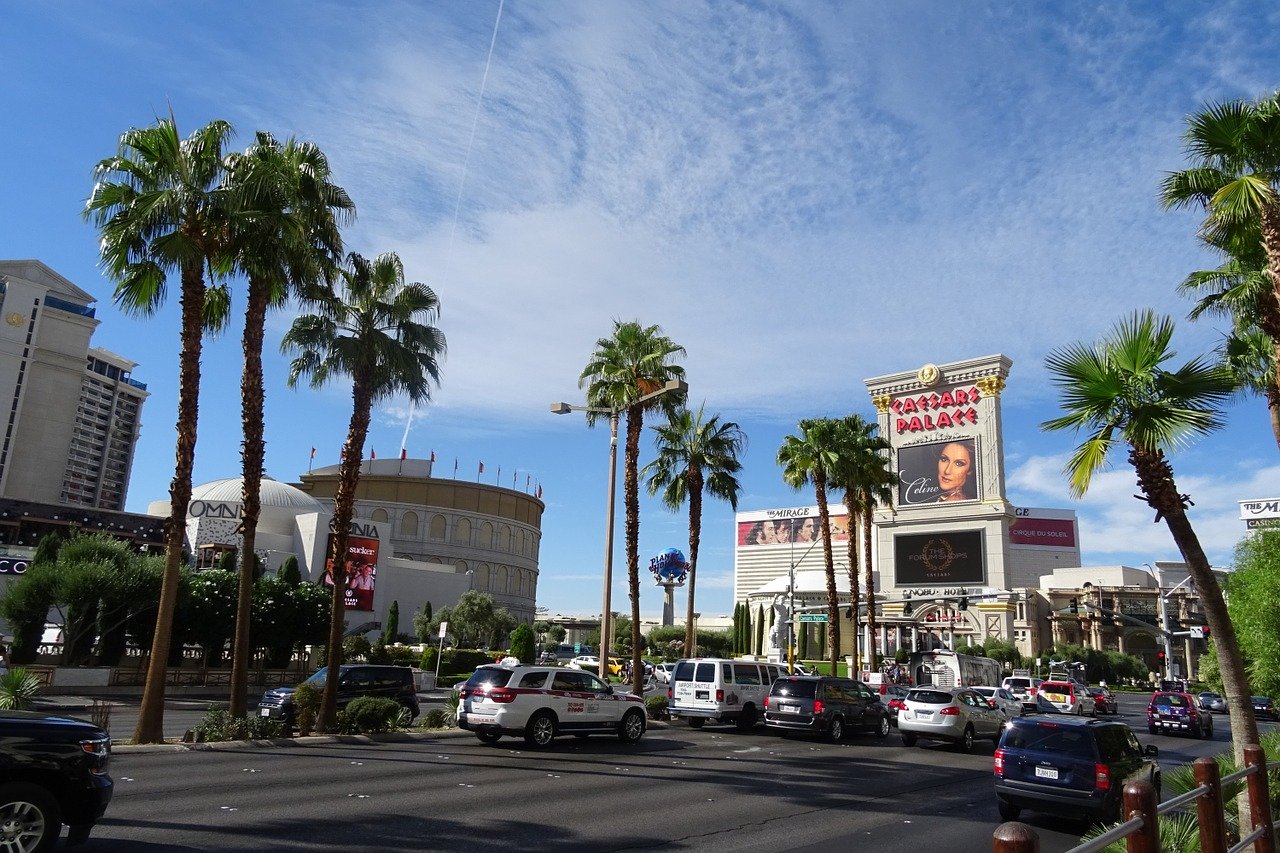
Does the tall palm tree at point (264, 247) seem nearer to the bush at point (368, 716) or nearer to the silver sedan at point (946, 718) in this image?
the bush at point (368, 716)

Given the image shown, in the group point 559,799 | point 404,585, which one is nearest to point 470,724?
point 559,799

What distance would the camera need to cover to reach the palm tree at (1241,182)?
11164mm

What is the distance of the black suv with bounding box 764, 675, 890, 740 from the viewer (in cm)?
2400

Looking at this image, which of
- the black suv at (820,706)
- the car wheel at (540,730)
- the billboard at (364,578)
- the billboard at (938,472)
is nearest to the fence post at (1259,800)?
the car wheel at (540,730)

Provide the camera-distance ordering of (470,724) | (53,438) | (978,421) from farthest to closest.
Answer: (53,438) → (978,421) → (470,724)

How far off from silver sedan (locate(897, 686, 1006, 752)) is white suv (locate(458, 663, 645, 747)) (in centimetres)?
815

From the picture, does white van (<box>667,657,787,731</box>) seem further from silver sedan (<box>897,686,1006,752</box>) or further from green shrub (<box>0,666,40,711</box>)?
green shrub (<box>0,666,40,711</box>)

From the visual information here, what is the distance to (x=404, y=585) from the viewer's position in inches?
3433

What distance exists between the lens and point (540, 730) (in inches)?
761

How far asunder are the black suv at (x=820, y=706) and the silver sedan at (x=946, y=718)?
1.62 m

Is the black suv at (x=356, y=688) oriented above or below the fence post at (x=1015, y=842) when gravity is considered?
below

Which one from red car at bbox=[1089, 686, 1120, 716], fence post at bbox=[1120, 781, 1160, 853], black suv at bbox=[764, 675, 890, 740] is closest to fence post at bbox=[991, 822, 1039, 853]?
fence post at bbox=[1120, 781, 1160, 853]

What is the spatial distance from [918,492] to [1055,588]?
999 inches

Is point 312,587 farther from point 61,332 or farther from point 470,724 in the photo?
point 61,332
